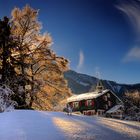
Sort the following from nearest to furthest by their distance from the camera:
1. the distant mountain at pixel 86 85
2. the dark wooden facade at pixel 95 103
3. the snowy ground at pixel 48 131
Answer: the snowy ground at pixel 48 131
the dark wooden facade at pixel 95 103
the distant mountain at pixel 86 85

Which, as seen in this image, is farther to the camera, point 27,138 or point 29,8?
point 29,8

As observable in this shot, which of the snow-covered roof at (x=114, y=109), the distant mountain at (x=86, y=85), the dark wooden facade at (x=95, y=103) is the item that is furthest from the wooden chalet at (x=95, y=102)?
the distant mountain at (x=86, y=85)

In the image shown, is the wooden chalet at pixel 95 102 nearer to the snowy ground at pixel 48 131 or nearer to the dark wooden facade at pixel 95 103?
the dark wooden facade at pixel 95 103

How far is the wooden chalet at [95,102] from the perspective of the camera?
63.5 meters

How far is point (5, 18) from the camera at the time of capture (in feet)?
95.8

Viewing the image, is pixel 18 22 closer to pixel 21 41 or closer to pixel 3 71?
pixel 21 41

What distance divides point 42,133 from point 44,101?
20947 millimetres

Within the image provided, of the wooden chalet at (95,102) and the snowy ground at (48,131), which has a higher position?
the wooden chalet at (95,102)

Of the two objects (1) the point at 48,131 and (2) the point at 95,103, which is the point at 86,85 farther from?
(1) the point at 48,131

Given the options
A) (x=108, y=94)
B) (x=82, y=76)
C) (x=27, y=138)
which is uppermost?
(x=82, y=76)

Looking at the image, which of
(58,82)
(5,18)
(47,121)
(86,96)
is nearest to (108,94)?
(86,96)

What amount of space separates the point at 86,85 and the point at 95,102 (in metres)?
71.4

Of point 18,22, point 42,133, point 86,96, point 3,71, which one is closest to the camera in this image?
point 42,133

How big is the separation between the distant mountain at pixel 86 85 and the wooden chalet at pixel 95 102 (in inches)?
1601
